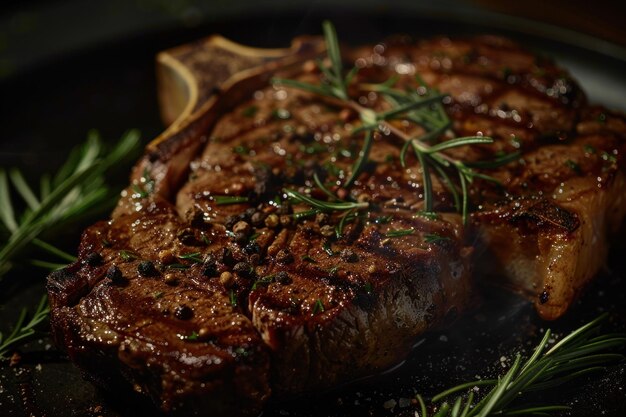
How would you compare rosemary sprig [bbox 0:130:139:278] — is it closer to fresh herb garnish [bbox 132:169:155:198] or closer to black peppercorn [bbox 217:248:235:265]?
fresh herb garnish [bbox 132:169:155:198]

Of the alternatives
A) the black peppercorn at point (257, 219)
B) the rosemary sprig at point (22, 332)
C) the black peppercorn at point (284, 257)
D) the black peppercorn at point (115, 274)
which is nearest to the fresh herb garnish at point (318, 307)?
the black peppercorn at point (284, 257)

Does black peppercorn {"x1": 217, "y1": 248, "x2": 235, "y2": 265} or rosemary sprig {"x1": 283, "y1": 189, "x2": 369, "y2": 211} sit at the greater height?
rosemary sprig {"x1": 283, "y1": 189, "x2": 369, "y2": 211}

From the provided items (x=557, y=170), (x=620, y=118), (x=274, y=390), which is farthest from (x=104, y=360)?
(x=620, y=118)

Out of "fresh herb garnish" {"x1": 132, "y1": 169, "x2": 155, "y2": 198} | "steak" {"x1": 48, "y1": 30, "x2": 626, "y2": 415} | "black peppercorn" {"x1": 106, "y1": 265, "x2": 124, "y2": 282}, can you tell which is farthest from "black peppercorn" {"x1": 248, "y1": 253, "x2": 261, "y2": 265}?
"fresh herb garnish" {"x1": 132, "y1": 169, "x2": 155, "y2": 198}

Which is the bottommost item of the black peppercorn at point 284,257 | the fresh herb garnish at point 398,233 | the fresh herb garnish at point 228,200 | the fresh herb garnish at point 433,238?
the black peppercorn at point 284,257

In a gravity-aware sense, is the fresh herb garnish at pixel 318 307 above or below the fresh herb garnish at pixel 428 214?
below

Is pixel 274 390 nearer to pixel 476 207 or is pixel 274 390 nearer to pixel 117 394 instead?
pixel 117 394

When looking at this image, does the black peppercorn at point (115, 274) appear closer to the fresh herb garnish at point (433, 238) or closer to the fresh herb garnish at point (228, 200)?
the fresh herb garnish at point (228, 200)
